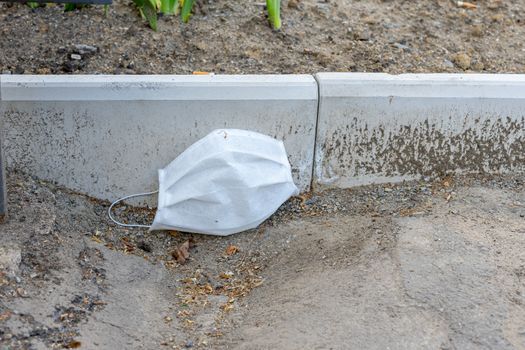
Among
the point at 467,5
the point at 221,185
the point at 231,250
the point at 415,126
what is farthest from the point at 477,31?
the point at 231,250

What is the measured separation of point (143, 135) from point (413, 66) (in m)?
1.29

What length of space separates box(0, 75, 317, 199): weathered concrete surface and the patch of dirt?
351 millimetres

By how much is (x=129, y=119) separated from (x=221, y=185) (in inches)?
18.0

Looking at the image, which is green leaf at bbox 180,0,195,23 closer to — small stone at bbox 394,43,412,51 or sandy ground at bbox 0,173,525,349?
sandy ground at bbox 0,173,525,349

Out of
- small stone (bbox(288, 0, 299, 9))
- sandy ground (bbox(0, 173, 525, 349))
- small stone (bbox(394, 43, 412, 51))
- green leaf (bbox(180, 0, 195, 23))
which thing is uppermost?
green leaf (bbox(180, 0, 195, 23))

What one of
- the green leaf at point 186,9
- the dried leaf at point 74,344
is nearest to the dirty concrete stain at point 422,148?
the green leaf at point 186,9

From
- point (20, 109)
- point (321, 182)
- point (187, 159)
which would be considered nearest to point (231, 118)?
point (187, 159)

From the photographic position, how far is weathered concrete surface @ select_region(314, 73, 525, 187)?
3674 mm

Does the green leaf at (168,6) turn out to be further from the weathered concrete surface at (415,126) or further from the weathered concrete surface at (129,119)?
the weathered concrete surface at (415,126)

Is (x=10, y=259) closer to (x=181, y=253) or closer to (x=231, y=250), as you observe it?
(x=181, y=253)

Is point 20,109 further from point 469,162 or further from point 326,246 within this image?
point 469,162

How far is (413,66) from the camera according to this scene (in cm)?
406

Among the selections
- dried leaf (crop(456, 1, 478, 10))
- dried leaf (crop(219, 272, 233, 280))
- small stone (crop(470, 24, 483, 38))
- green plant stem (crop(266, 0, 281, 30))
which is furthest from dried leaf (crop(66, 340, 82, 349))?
dried leaf (crop(456, 1, 478, 10))

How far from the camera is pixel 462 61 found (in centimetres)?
411
